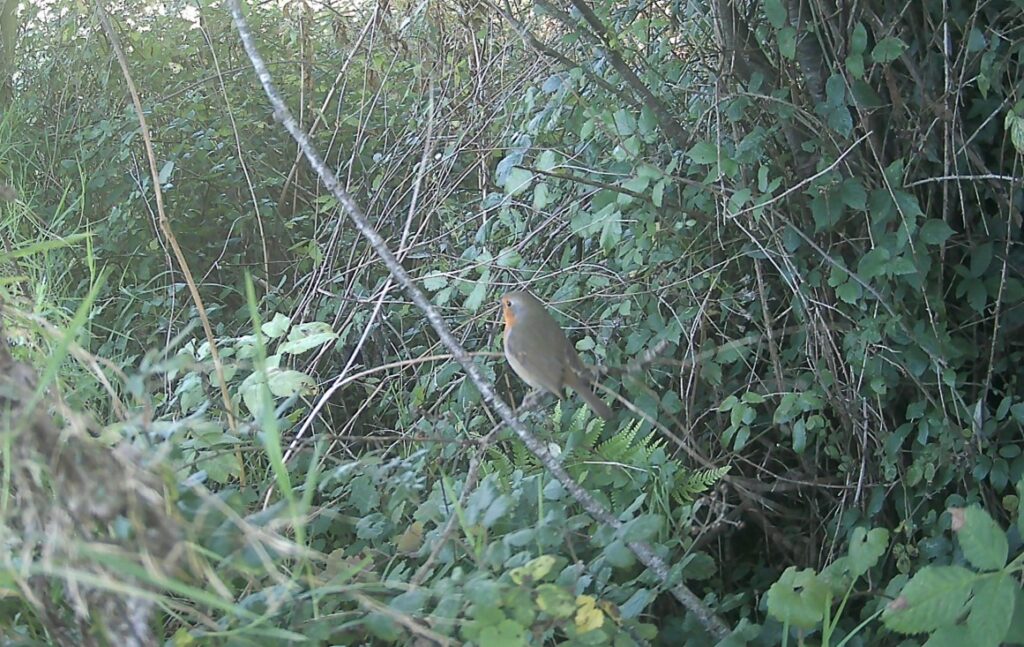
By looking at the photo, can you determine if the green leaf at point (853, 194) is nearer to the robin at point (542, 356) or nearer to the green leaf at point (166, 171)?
the robin at point (542, 356)

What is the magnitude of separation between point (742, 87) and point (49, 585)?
1.94 metres

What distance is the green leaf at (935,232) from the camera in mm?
2193

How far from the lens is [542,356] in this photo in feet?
7.77

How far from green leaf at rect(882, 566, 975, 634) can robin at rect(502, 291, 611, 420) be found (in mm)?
952

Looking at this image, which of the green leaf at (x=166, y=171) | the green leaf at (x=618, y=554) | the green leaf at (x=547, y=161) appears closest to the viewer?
the green leaf at (x=618, y=554)

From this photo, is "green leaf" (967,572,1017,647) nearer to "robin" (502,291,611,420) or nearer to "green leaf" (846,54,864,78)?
"robin" (502,291,611,420)

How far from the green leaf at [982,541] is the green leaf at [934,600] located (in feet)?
0.12

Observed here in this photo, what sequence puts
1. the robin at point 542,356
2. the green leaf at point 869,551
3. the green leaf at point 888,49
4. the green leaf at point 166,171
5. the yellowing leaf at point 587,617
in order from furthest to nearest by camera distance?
the green leaf at point 166,171 → the robin at point 542,356 → the green leaf at point 888,49 → the green leaf at point 869,551 → the yellowing leaf at point 587,617

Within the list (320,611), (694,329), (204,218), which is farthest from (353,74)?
(320,611)

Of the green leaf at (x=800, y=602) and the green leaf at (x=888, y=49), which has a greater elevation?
the green leaf at (x=888, y=49)

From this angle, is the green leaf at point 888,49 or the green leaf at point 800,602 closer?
the green leaf at point 800,602

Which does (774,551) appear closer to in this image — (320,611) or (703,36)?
(703,36)

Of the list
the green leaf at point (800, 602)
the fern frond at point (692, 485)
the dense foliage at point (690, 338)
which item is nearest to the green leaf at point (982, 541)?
the dense foliage at point (690, 338)

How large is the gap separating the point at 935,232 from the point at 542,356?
3.03 feet
